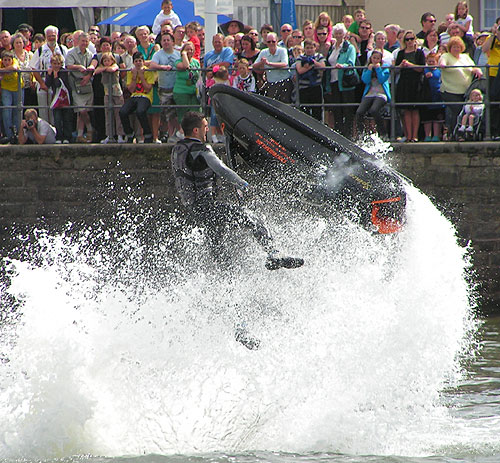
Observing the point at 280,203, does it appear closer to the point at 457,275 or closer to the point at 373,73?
the point at 373,73

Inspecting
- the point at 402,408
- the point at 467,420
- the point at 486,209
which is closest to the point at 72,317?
the point at 402,408

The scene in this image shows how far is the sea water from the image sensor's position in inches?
298

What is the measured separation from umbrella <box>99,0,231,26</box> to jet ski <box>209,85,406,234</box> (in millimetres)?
8834

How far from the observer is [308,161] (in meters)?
9.28

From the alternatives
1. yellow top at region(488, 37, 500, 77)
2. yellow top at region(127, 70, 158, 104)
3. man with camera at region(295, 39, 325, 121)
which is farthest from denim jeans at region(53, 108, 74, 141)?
yellow top at region(488, 37, 500, 77)

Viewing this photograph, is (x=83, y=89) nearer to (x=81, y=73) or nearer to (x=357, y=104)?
(x=81, y=73)

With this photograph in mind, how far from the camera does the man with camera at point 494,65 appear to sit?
1386 centimetres

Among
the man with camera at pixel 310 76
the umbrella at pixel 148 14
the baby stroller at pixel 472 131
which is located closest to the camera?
the man with camera at pixel 310 76

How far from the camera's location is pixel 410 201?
30.0ft

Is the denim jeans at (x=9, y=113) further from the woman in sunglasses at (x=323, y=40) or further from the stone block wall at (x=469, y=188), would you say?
the stone block wall at (x=469, y=188)

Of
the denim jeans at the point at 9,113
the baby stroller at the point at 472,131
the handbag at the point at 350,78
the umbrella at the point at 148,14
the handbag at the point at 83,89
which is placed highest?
the umbrella at the point at 148,14

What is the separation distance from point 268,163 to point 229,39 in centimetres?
543

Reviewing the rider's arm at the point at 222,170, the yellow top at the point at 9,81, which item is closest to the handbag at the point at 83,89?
the yellow top at the point at 9,81

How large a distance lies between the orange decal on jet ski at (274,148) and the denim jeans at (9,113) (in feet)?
20.3
